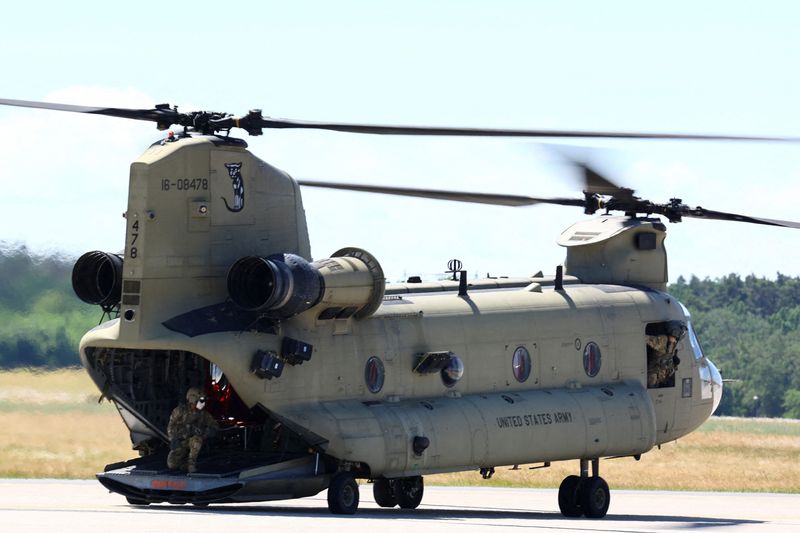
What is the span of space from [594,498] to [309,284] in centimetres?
732

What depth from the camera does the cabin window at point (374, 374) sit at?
25.0 m

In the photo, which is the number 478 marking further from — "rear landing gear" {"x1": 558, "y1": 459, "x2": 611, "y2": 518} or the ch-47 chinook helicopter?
"rear landing gear" {"x1": 558, "y1": 459, "x2": 611, "y2": 518}

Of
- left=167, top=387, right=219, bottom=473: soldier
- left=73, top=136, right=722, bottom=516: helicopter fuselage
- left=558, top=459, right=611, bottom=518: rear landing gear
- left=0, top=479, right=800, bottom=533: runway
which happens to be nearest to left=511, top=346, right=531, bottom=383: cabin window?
left=73, top=136, right=722, bottom=516: helicopter fuselage

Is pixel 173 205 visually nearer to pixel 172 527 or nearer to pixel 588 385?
pixel 172 527

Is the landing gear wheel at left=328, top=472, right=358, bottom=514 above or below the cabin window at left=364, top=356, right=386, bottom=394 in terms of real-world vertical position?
below

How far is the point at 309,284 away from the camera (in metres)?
23.3

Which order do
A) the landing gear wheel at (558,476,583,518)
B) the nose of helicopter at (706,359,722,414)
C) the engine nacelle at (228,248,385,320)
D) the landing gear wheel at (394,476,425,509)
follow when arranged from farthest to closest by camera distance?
the nose of helicopter at (706,359,722,414)
the landing gear wheel at (558,476,583,518)
the landing gear wheel at (394,476,425,509)
the engine nacelle at (228,248,385,320)

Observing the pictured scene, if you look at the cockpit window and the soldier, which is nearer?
the soldier

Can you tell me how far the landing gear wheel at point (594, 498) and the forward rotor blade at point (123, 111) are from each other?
9.44 m

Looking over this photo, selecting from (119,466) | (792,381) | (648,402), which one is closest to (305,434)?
(119,466)

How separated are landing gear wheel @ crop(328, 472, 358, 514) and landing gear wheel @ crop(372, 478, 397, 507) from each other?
3454 millimetres

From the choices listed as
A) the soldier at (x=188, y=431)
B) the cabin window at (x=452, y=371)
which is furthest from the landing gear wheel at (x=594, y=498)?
the soldier at (x=188, y=431)

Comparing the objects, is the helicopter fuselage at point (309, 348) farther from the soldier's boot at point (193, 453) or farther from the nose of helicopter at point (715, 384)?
the nose of helicopter at point (715, 384)

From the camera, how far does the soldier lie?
23594mm
